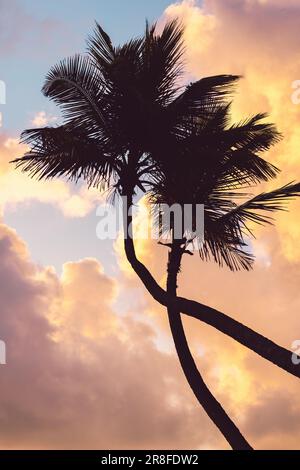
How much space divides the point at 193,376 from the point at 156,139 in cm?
440

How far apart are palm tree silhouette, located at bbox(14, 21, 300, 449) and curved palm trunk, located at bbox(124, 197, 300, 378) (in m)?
0.03

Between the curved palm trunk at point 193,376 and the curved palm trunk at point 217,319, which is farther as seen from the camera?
the curved palm trunk at point 193,376

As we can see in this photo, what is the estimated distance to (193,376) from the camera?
45.8ft

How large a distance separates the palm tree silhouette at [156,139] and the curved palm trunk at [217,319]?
0.03 meters

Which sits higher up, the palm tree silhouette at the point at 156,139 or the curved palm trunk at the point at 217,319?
the palm tree silhouette at the point at 156,139

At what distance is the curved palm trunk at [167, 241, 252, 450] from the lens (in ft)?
44.4

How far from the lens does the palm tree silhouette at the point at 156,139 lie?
14.8m

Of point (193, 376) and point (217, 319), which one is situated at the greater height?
point (217, 319)

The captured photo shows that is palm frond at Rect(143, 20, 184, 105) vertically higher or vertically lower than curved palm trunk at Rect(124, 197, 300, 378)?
higher
